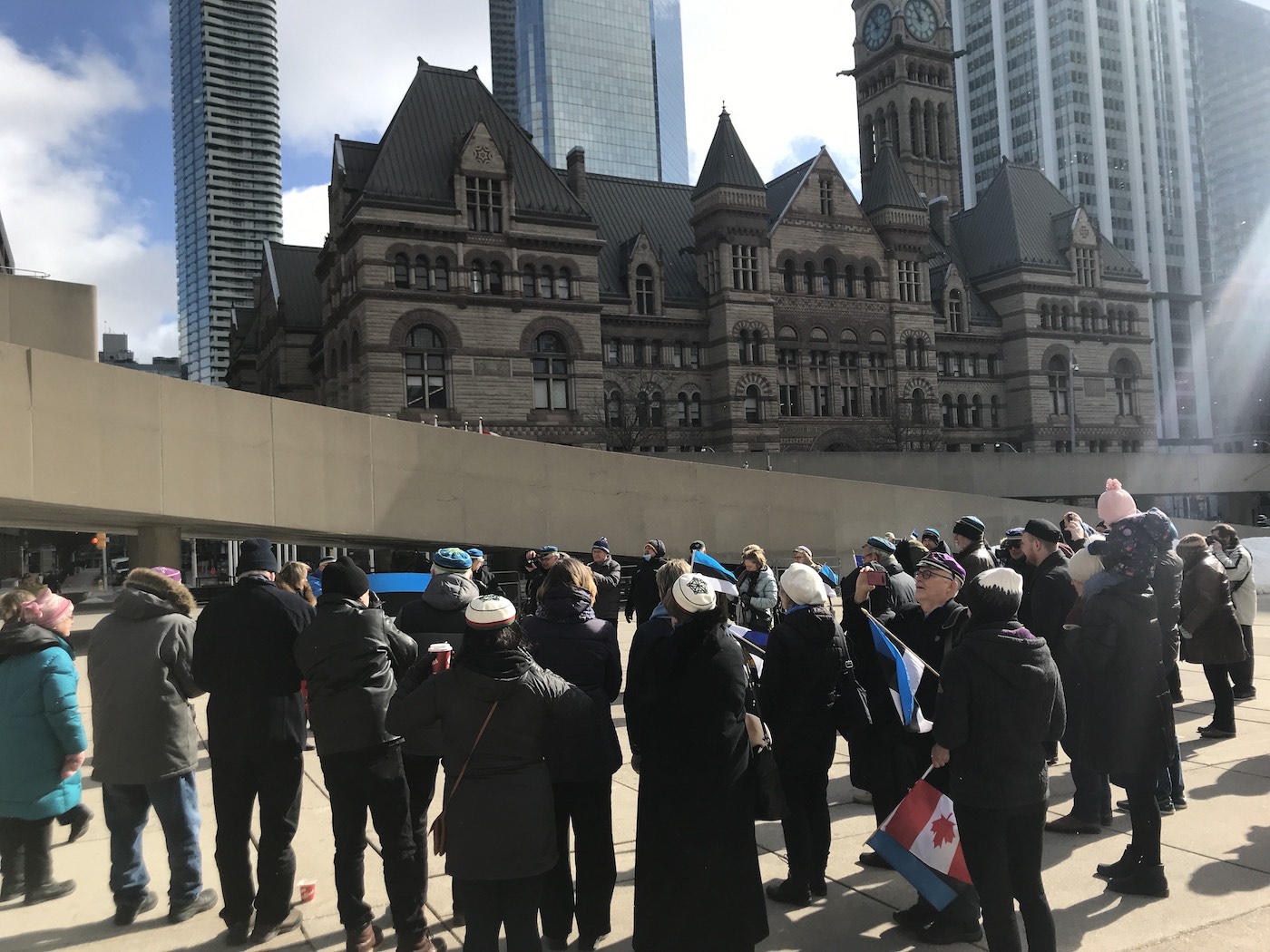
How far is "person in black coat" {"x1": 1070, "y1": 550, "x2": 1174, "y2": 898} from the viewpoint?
18.7 feet

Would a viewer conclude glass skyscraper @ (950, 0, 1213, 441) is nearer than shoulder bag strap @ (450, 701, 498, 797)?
No

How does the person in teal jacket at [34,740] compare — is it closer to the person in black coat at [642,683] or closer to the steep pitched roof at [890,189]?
the person in black coat at [642,683]

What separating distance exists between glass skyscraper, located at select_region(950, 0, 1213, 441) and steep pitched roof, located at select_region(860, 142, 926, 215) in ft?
266

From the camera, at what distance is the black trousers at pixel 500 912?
173 inches

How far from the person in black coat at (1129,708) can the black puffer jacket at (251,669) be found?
14.8 feet

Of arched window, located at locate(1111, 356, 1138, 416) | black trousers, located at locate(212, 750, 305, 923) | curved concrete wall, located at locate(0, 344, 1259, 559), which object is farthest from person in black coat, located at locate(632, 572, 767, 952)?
arched window, located at locate(1111, 356, 1138, 416)

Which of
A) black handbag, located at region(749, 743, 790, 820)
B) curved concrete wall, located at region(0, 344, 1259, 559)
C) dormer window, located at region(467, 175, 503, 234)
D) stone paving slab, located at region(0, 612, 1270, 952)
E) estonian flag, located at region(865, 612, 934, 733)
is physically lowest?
stone paving slab, located at region(0, 612, 1270, 952)

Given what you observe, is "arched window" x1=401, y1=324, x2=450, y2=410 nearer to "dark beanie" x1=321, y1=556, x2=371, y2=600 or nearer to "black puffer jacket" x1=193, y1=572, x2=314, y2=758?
"black puffer jacket" x1=193, y1=572, x2=314, y2=758

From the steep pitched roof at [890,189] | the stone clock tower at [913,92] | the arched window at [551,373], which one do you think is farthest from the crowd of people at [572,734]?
the stone clock tower at [913,92]

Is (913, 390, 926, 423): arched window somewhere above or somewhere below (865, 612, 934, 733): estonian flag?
above

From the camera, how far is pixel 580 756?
Result: 4.89 metres

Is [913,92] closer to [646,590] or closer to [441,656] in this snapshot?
[646,590]

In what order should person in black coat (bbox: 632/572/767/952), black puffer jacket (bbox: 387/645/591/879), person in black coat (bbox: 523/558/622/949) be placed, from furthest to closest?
person in black coat (bbox: 523/558/622/949) → person in black coat (bbox: 632/572/767/952) → black puffer jacket (bbox: 387/645/591/879)

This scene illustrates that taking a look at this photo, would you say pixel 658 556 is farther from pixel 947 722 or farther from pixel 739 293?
pixel 739 293
